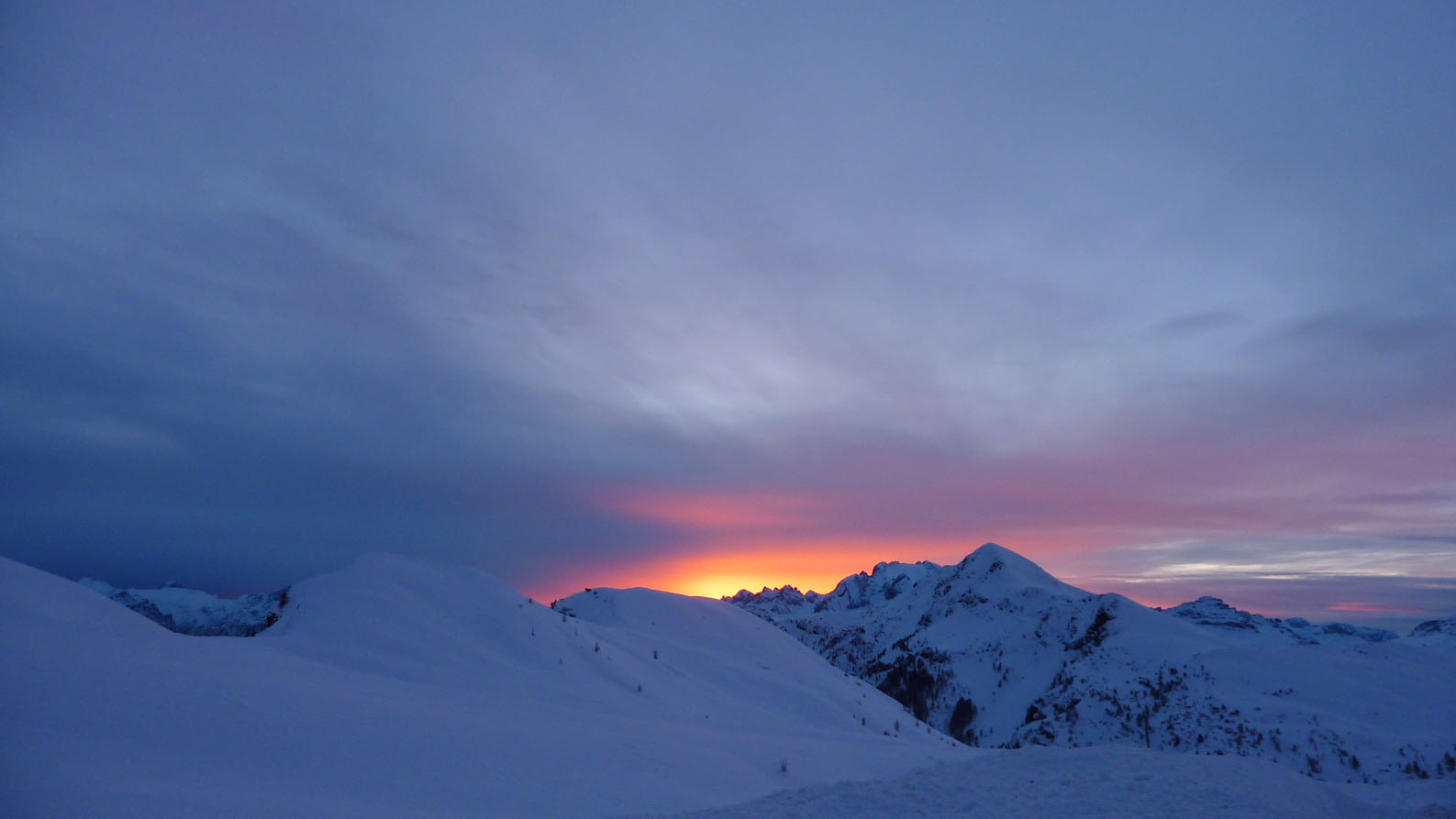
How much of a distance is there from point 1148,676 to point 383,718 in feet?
87.2

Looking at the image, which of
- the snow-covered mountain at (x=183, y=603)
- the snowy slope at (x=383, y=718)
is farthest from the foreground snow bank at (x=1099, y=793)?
the snow-covered mountain at (x=183, y=603)

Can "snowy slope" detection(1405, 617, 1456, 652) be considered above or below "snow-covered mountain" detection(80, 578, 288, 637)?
above

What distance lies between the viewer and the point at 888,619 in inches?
2093

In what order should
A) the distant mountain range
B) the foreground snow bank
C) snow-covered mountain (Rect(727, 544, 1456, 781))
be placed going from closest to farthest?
1. the foreground snow bank
2. the distant mountain range
3. snow-covered mountain (Rect(727, 544, 1456, 781))

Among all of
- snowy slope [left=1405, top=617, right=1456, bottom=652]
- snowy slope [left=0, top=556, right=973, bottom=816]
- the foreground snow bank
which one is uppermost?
snowy slope [left=0, top=556, right=973, bottom=816]

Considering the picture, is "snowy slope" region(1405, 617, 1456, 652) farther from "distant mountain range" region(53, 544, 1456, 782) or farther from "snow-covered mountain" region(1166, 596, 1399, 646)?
"snow-covered mountain" region(1166, 596, 1399, 646)

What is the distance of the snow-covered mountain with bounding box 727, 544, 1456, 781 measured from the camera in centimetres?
1873

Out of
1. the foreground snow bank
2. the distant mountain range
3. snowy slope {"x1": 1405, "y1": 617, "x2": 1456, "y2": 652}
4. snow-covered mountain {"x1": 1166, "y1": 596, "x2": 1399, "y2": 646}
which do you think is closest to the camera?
the foreground snow bank


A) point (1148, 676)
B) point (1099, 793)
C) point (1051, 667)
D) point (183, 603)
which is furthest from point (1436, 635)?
point (183, 603)

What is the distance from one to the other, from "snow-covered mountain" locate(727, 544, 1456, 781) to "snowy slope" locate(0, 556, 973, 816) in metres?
9.20

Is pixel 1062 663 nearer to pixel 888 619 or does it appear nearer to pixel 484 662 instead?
pixel 888 619

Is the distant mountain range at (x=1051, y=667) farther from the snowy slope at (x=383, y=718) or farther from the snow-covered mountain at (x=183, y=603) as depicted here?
the snow-covered mountain at (x=183, y=603)

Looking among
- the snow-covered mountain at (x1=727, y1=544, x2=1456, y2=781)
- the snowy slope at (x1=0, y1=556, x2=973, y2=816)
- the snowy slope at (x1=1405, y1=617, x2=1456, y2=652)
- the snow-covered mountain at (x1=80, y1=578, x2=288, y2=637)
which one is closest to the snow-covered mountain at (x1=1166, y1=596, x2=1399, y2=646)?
the snow-covered mountain at (x1=727, y1=544, x2=1456, y2=781)

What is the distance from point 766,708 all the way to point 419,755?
37.0 ft
